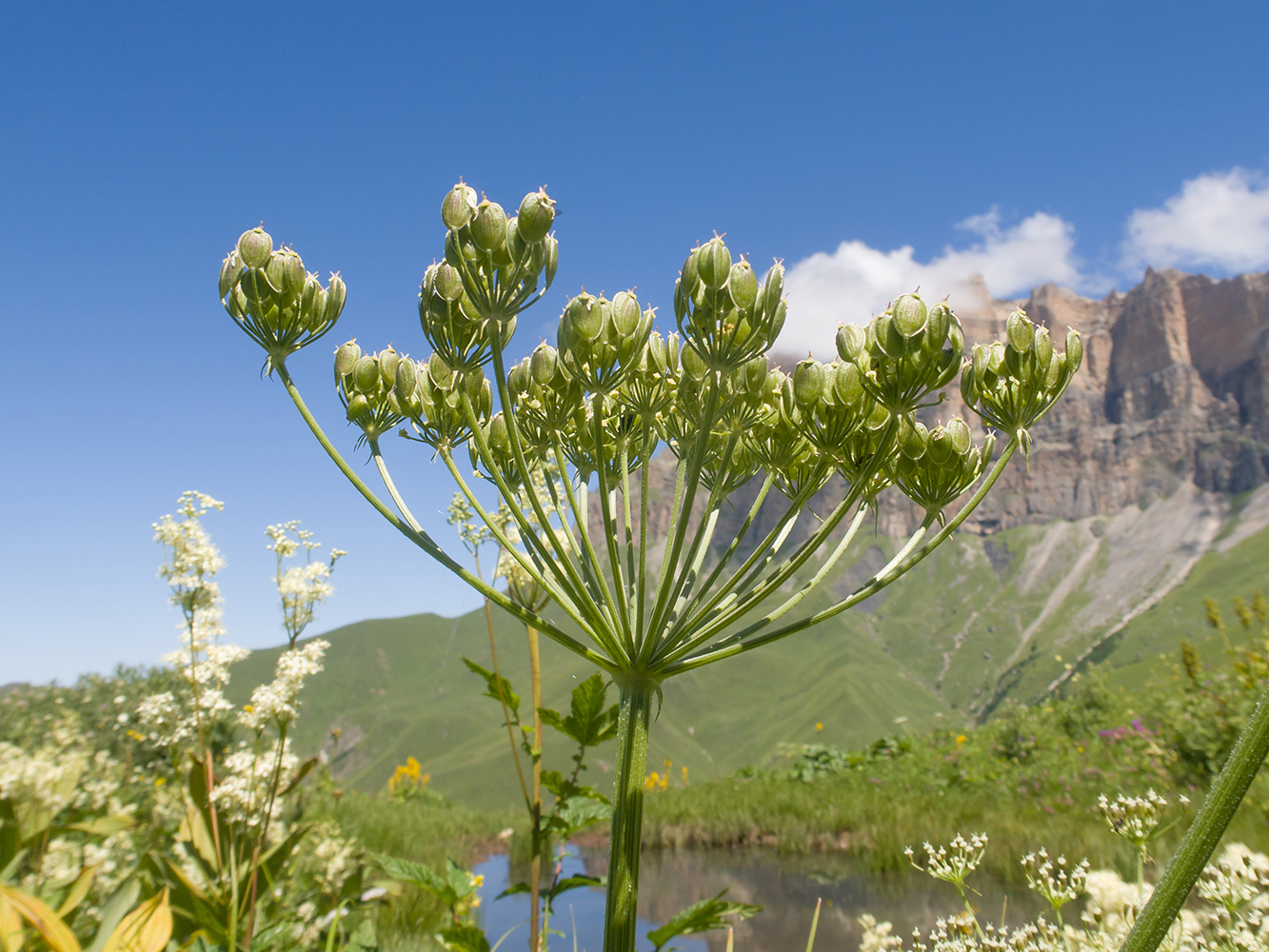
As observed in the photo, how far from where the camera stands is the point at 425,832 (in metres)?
10.9

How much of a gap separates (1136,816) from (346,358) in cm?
300

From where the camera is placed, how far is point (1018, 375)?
225cm

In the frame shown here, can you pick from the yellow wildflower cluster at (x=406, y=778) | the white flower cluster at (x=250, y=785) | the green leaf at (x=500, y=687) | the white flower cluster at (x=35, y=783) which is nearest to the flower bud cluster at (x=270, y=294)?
the green leaf at (x=500, y=687)

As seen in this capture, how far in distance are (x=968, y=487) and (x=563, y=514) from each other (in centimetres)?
138

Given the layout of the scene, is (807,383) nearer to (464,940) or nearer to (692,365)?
(692,365)

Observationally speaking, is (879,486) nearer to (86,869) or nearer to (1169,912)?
(1169,912)

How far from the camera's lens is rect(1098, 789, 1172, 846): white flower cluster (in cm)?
218

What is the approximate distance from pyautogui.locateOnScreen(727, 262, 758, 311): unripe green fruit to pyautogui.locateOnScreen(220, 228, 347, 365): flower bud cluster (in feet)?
4.32

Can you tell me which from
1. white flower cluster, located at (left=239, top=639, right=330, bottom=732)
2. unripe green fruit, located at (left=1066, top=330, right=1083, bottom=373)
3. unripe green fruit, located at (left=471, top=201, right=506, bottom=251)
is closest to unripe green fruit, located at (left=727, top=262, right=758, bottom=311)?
unripe green fruit, located at (left=471, top=201, right=506, bottom=251)

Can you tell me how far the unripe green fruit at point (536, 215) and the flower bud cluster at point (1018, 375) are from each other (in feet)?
4.54

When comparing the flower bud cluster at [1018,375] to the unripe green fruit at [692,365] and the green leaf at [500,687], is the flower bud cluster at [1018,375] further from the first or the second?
the green leaf at [500,687]

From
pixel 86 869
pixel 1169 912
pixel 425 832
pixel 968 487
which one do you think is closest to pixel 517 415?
pixel 968 487

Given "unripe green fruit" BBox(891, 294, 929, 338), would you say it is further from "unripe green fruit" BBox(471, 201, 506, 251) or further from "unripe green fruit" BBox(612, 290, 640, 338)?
"unripe green fruit" BBox(471, 201, 506, 251)

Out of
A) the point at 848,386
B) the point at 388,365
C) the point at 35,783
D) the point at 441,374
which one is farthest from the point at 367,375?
the point at 35,783
